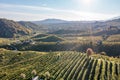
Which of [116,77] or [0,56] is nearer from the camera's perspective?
[116,77]

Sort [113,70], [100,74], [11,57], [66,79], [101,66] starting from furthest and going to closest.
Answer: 1. [11,57]
2. [101,66]
3. [113,70]
4. [100,74]
5. [66,79]

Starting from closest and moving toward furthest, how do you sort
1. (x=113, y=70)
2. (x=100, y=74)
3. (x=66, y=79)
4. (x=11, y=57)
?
1. (x=66, y=79)
2. (x=100, y=74)
3. (x=113, y=70)
4. (x=11, y=57)

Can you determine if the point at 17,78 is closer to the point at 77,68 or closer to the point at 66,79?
the point at 66,79

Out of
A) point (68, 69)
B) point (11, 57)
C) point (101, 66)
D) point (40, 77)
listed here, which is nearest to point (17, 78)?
point (40, 77)

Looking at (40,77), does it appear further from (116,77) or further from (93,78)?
(116,77)

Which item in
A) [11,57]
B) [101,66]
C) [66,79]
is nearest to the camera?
[66,79]

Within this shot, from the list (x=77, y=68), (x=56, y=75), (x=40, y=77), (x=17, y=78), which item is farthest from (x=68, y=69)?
(x=17, y=78)

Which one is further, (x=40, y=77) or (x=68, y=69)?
(x=68, y=69)

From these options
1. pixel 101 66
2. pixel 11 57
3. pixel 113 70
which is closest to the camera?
pixel 113 70
